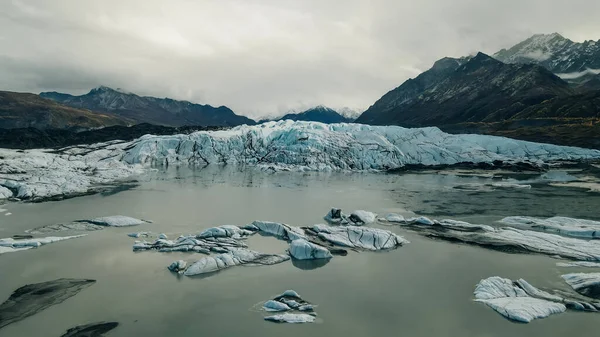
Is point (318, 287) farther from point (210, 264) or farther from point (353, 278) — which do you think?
point (210, 264)

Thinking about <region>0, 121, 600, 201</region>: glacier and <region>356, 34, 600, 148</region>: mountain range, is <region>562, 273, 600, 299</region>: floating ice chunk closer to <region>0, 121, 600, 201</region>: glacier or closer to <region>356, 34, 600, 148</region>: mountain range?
<region>0, 121, 600, 201</region>: glacier

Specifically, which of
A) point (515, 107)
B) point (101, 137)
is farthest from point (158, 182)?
point (515, 107)

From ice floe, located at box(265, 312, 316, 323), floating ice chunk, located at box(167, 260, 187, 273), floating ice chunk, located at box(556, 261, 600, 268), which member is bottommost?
ice floe, located at box(265, 312, 316, 323)

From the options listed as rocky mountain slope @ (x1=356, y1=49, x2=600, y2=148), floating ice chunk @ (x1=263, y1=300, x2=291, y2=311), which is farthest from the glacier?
floating ice chunk @ (x1=263, y1=300, x2=291, y2=311)

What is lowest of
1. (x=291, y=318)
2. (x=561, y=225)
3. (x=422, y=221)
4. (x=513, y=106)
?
(x=291, y=318)

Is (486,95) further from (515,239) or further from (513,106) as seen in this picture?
(515,239)

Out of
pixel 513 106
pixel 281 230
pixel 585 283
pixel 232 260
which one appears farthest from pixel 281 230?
pixel 513 106
